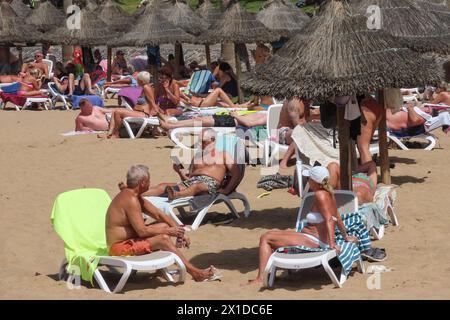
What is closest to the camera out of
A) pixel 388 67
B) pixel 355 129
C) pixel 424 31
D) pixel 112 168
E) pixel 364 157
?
pixel 388 67

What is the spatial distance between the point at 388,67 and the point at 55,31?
16.2m

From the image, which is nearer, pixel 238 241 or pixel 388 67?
pixel 388 67

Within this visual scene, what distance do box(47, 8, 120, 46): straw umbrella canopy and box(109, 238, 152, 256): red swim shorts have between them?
15.5 meters

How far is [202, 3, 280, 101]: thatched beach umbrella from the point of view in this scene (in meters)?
19.5

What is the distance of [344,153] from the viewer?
8344 mm

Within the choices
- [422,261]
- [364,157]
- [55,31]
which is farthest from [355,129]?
[55,31]

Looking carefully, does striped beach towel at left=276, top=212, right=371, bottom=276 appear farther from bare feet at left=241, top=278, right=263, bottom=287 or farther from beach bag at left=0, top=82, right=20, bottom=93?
beach bag at left=0, top=82, right=20, bottom=93

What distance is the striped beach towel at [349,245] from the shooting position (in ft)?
22.4

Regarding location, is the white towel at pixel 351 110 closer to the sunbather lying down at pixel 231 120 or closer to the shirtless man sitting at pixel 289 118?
the shirtless man sitting at pixel 289 118

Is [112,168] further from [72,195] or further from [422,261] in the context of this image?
[422,261]

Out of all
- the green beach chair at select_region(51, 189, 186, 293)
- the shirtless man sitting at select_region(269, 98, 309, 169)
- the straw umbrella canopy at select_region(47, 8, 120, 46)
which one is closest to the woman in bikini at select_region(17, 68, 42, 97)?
the straw umbrella canopy at select_region(47, 8, 120, 46)

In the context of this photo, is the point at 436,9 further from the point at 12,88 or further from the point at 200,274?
the point at 12,88

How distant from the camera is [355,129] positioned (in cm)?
964

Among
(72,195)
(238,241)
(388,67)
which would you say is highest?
(388,67)
